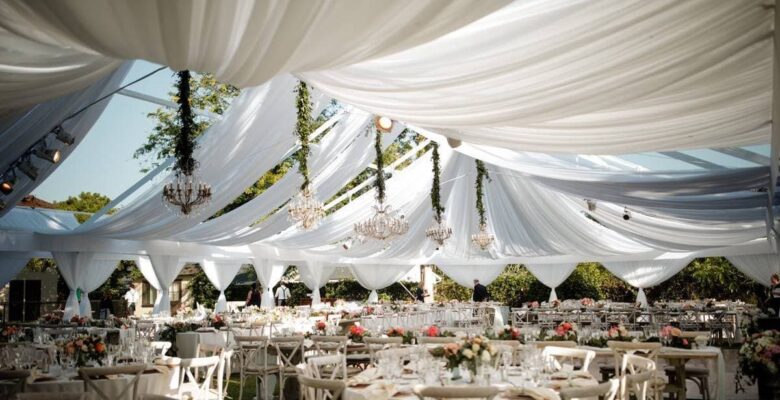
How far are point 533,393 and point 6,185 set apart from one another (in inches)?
271

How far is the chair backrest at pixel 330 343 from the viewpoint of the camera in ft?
27.7

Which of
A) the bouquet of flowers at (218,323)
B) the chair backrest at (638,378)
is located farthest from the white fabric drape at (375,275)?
the chair backrest at (638,378)

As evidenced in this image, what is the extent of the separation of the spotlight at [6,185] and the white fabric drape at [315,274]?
1024 centimetres

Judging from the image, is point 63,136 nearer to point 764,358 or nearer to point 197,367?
point 197,367

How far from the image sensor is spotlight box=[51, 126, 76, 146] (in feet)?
25.4

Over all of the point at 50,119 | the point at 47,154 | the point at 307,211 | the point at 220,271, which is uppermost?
the point at 50,119

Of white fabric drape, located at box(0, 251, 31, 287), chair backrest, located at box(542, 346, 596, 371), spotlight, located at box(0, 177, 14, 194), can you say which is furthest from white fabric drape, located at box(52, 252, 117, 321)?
chair backrest, located at box(542, 346, 596, 371)

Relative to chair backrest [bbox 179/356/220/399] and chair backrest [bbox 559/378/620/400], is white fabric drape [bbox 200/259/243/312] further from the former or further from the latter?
chair backrest [bbox 559/378/620/400]

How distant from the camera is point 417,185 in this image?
1345 centimetres

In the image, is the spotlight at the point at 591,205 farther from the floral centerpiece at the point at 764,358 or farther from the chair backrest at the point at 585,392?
the chair backrest at the point at 585,392

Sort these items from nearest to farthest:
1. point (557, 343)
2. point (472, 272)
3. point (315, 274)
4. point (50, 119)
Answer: point (50, 119)
point (557, 343)
point (315, 274)
point (472, 272)

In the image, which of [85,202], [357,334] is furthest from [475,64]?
[85,202]

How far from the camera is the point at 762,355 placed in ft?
14.3

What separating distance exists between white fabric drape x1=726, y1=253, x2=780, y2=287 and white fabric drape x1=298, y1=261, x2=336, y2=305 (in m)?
10.2
